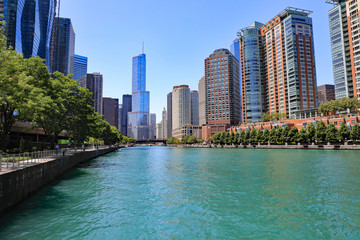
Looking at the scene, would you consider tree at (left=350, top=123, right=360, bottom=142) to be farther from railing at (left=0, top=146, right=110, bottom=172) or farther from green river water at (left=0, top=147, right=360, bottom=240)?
railing at (left=0, top=146, right=110, bottom=172)

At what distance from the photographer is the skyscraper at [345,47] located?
472 ft

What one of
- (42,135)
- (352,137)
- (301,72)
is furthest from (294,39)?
(42,135)

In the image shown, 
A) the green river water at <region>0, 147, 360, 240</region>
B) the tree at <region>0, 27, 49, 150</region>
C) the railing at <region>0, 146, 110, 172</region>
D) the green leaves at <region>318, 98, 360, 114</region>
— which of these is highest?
the green leaves at <region>318, 98, 360, 114</region>

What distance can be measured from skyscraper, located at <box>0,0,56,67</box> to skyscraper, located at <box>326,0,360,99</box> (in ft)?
645

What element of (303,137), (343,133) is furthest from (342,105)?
(343,133)

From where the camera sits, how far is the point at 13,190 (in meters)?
17.7

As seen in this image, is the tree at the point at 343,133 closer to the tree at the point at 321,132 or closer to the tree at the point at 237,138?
the tree at the point at 321,132

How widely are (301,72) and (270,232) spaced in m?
202

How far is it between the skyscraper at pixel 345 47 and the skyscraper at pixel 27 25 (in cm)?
19656

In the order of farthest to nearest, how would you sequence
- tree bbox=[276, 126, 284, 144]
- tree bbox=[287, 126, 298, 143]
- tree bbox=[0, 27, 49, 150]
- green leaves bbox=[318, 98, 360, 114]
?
tree bbox=[276, 126, 284, 144], green leaves bbox=[318, 98, 360, 114], tree bbox=[287, 126, 298, 143], tree bbox=[0, 27, 49, 150]

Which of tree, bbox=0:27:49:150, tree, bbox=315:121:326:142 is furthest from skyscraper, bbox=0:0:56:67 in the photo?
tree, bbox=315:121:326:142

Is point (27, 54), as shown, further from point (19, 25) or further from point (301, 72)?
point (301, 72)

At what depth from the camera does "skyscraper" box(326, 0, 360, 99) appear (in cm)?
14375

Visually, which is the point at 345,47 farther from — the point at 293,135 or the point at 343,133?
the point at 343,133
